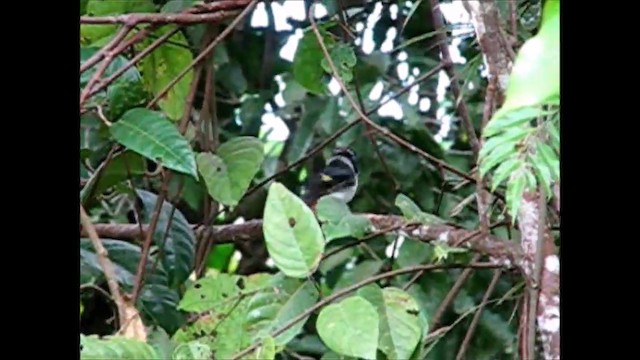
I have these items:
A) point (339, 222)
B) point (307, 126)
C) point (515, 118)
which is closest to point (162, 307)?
point (339, 222)

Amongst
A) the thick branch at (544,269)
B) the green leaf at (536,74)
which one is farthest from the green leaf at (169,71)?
the green leaf at (536,74)

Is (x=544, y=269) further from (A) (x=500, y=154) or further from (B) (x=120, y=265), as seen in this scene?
(B) (x=120, y=265)

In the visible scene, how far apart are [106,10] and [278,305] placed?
1.98 ft

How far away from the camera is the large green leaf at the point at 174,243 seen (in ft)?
4.72

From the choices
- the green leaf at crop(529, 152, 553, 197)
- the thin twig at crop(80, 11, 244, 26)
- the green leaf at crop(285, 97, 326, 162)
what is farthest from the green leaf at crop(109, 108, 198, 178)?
the green leaf at crop(285, 97, 326, 162)

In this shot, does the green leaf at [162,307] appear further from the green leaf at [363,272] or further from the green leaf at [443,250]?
the green leaf at [443,250]

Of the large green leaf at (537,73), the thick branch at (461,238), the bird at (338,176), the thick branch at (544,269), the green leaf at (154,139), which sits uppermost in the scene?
the large green leaf at (537,73)

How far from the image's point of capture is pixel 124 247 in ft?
4.60

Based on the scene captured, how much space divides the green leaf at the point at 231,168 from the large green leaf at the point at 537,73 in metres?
0.94

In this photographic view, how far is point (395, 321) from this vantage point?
3.18 ft

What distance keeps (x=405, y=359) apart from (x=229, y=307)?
23cm
